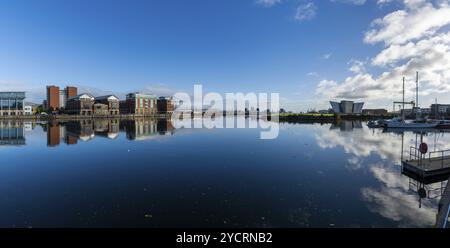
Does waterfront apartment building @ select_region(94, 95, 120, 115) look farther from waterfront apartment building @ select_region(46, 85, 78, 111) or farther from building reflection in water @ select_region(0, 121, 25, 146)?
building reflection in water @ select_region(0, 121, 25, 146)

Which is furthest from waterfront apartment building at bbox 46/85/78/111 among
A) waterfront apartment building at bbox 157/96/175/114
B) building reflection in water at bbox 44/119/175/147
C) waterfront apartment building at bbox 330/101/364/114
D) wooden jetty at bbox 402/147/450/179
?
waterfront apartment building at bbox 330/101/364/114

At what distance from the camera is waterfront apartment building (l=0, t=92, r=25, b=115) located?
131250 mm

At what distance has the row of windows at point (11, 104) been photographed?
131 m

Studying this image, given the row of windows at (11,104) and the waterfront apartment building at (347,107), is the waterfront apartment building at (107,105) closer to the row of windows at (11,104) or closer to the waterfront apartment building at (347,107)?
the row of windows at (11,104)

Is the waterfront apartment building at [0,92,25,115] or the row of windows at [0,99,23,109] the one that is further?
the waterfront apartment building at [0,92,25,115]

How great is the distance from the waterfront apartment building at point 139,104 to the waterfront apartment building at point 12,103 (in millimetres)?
54645

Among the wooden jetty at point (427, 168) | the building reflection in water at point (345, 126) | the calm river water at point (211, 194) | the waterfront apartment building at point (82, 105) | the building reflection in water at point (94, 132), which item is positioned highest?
the waterfront apartment building at point (82, 105)

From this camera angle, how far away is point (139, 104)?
15212 cm

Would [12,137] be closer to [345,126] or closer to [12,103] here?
[345,126]

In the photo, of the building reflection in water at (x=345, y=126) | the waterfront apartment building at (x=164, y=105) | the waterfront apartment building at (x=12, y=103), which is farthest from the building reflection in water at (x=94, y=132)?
the waterfront apartment building at (x=164, y=105)

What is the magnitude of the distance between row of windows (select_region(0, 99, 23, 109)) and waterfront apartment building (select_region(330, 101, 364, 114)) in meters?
211

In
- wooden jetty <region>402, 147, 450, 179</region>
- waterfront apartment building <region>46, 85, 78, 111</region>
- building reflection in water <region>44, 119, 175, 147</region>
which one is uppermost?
waterfront apartment building <region>46, 85, 78, 111</region>

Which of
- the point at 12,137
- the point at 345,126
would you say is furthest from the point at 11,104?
the point at 345,126
